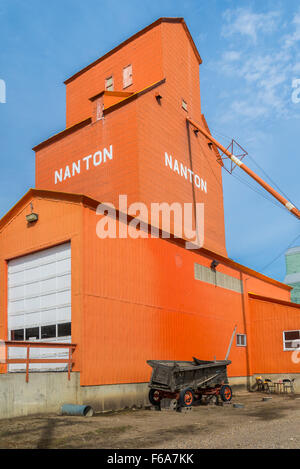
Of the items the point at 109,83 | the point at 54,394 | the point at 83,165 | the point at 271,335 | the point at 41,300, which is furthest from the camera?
the point at 109,83

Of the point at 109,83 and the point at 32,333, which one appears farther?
the point at 109,83

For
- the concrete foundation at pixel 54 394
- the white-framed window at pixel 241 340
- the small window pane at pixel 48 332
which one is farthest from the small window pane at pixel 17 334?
the white-framed window at pixel 241 340

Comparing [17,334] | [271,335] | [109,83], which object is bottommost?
[271,335]

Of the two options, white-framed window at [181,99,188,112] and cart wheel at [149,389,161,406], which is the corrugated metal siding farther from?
white-framed window at [181,99,188,112]

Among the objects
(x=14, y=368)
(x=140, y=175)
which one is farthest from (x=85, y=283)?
(x=140, y=175)

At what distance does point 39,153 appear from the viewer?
32.3 metres

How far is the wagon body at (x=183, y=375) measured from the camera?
16.8m

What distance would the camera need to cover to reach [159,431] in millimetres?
12008

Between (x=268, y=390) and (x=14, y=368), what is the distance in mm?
15605

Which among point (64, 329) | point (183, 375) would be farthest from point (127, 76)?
point (183, 375)

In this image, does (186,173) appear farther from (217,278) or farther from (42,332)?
(42,332)

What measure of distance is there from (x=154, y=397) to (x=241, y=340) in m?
13.4

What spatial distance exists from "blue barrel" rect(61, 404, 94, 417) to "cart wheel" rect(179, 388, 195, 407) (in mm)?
3165

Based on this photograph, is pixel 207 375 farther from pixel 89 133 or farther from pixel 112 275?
pixel 89 133
